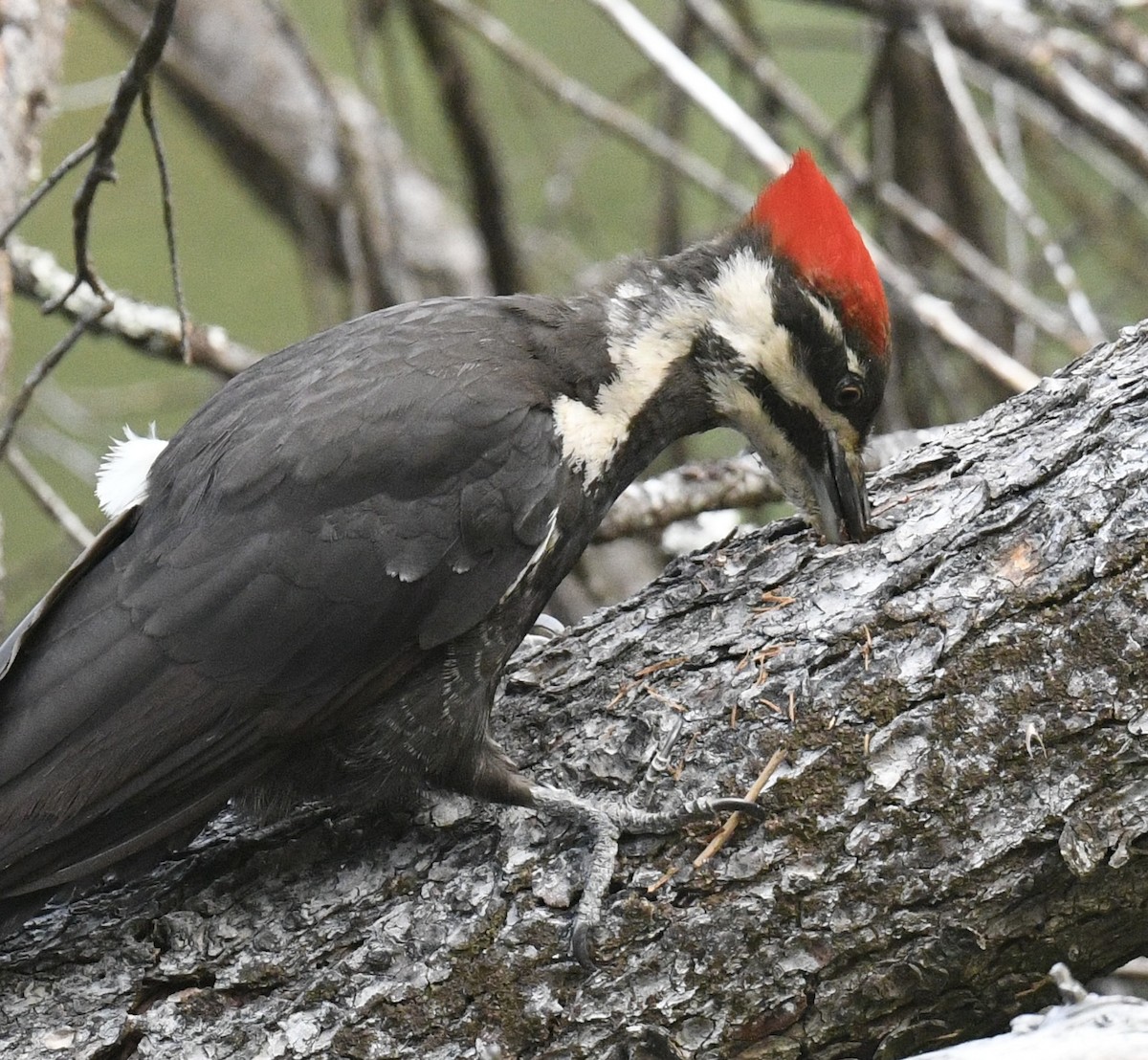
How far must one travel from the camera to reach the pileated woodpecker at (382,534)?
1979 mm

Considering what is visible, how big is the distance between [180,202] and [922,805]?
16.7 ft

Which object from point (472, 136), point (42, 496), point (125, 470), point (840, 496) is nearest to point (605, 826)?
point (840, 496)

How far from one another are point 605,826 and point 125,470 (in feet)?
3.61

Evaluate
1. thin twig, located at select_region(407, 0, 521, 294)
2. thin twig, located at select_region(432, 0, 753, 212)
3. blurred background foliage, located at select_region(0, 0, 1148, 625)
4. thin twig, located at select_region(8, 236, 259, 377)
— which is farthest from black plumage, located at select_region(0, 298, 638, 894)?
thin twig, located at select_region(407, 0, 521, 294)

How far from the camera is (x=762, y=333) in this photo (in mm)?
2336

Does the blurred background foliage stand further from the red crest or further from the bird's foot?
the bird's foot

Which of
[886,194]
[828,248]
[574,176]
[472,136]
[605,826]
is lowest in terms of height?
[605,826]

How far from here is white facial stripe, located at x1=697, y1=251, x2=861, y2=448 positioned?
2314mm

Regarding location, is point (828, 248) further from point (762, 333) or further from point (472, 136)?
point (472, 136)

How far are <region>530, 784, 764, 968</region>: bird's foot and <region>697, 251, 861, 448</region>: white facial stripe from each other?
72 centimetres

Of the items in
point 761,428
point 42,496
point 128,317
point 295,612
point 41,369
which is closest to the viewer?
point 295,612

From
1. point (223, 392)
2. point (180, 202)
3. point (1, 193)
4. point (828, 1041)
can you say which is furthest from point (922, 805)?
point (180, 202)

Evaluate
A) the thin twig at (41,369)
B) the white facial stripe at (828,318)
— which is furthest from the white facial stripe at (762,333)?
the thin twig at (41,369)

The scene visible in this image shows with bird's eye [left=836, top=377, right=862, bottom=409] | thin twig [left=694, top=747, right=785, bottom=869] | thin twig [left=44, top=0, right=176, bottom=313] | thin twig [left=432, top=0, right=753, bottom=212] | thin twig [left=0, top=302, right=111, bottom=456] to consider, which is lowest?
thin twig [left=694, top=747, right=785, bottom=869]
